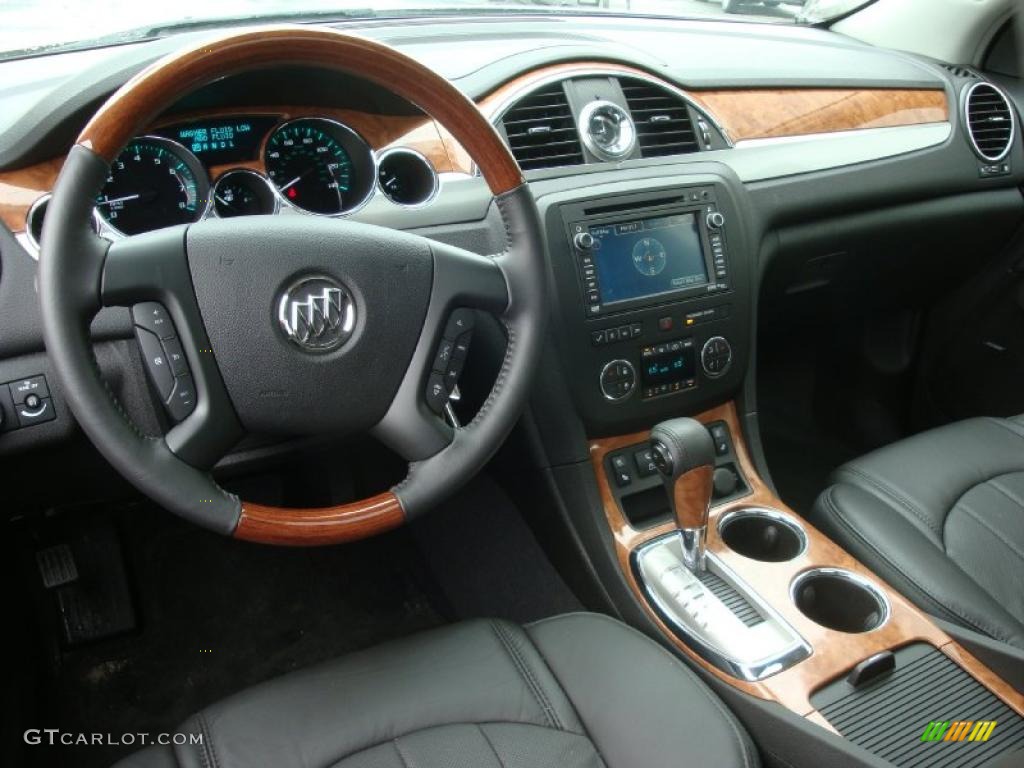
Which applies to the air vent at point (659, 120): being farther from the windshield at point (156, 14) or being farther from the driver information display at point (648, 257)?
the windshield at point (156, 14)

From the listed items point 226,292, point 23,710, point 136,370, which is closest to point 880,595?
point 226,292

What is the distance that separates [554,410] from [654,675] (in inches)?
18.8

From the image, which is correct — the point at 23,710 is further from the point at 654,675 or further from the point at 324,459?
the point at 654,675

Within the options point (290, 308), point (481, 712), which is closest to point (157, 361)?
point (290, 308)

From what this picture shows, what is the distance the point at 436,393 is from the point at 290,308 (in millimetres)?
212

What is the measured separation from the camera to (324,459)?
167cm

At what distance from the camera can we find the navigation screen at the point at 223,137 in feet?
4.25

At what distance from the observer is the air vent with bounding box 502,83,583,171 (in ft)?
5.14

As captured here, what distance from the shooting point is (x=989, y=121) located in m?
2.20

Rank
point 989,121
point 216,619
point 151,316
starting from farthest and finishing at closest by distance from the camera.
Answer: point 989,121
point 216,619
point 151,316

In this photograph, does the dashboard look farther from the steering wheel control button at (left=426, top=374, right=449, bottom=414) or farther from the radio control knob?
the steering wheel control button at (left=426, top=374, right=449, bottom=414)

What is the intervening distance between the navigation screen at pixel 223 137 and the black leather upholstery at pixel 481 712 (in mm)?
735

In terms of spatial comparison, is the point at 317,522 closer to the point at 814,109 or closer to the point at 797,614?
the point at 797,614

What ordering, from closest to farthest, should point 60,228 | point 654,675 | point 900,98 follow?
point 60,228
point 654,675
point 900,98
